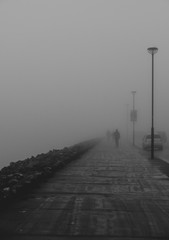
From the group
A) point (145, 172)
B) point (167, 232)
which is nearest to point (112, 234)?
point (167, 232)

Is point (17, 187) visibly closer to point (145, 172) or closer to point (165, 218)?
point (165, 218)

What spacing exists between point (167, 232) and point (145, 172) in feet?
39.8

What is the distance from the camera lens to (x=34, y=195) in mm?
12156

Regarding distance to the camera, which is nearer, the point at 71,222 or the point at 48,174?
the point at 71,222

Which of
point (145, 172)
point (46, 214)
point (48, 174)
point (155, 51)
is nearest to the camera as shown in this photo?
point (46, 214)

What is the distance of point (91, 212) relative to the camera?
970cm

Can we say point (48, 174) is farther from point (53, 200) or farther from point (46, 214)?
point (46, 214)

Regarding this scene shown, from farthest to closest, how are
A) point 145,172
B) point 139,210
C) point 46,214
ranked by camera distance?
point 145,172, point 139,210, point 46,214

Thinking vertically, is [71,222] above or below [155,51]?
below

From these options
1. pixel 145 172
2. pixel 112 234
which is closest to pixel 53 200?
pixel 112 234

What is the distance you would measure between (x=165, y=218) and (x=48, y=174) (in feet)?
27.2

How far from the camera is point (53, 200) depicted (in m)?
11.4

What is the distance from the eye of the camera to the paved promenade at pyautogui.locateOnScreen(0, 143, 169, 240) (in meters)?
7.77

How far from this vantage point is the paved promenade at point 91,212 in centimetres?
777
